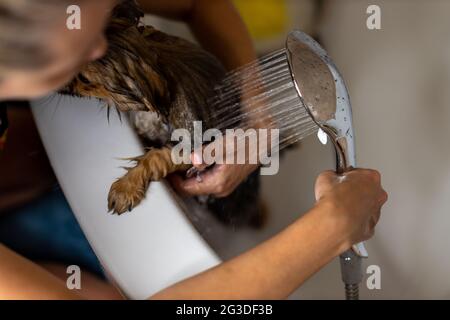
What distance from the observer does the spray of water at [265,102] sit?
0.71 metres

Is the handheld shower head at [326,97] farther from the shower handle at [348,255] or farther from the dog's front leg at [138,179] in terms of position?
the dog's front leg at [138,179]

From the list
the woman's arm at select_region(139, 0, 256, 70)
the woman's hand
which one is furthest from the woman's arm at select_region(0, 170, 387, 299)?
the woman's arm at select_region(139, 0, 256, 70)

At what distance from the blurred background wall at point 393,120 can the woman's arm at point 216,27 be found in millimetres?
28

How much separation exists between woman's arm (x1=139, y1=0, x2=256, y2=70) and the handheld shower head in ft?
0.53

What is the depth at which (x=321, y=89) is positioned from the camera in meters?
0.65

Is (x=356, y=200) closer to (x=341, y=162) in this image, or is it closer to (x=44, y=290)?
(x=341, y=162)

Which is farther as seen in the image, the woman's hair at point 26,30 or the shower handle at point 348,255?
the shower handle at point 348,255

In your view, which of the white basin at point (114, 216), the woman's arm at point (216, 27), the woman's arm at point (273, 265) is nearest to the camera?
the woman's arm at point (273, 265)

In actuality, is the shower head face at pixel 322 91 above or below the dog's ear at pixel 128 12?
below

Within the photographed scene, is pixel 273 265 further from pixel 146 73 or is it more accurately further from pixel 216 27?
pixel 216 27

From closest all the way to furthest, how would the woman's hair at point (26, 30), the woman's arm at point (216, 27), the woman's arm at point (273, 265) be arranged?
1. the woman's hair at point (26, 30)
2. the woman's arm at point (273, 265)
3. the woman's arm at point (216, 27)

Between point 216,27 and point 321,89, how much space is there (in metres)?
0.26

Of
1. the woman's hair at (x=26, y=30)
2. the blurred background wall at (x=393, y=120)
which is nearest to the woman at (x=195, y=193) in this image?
the woman's hair at (x=26, y=30)

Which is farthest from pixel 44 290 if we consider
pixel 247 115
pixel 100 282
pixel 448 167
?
pixel 448 167
